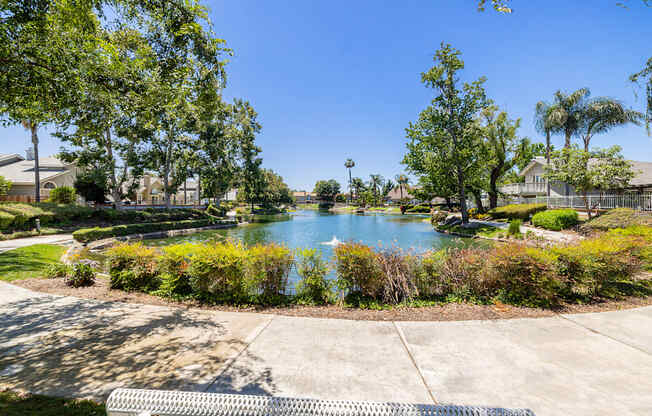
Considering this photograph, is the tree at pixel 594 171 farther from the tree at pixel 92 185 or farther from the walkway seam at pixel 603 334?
the tree at pixel 92 185

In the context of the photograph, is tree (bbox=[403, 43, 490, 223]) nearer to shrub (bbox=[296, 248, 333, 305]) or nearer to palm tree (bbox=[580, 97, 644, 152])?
palm tree (bbox=[580, 97, 644, 152])

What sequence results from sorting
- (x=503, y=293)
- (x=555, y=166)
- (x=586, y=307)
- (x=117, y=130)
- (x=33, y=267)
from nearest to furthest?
(x=586, y=307) → (x=503, y=293) → (x=33, y=267) → (x=555, y=166) → (x=117, y=130)

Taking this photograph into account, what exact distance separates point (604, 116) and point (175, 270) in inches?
1715

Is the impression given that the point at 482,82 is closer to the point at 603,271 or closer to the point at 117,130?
the point at 603,271

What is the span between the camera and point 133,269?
21.4 feet

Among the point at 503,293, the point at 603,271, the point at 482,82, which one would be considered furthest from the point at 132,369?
the point at 482,82

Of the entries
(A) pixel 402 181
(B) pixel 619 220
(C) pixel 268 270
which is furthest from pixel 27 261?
(A) pixel 402 181

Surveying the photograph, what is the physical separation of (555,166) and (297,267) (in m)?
25.9

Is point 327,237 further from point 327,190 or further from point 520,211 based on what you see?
point 327,190

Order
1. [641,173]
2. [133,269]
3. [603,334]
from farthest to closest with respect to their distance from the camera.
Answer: [641,173] → [133,269] → [603,334]

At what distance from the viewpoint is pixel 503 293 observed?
5812mm

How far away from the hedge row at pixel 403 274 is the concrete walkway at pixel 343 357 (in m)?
0.78

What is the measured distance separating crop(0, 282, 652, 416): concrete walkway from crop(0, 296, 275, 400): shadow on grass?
0.02 meters

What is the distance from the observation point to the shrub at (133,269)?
652 centimetres
